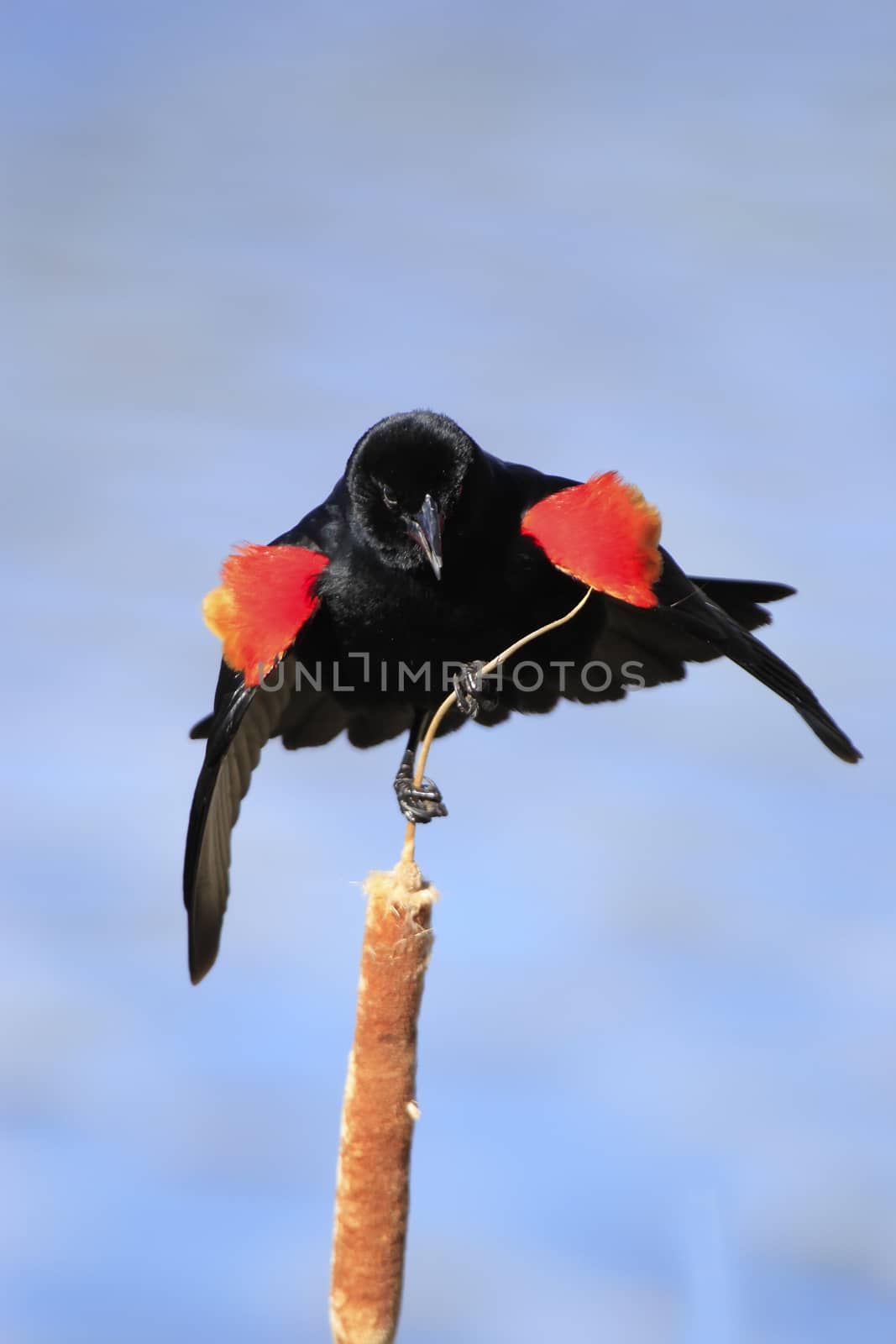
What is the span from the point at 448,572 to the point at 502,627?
8.4 inches

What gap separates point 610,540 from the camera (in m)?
3.66

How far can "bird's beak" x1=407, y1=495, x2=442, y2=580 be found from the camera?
360cm

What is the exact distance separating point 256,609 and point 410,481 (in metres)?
0.51

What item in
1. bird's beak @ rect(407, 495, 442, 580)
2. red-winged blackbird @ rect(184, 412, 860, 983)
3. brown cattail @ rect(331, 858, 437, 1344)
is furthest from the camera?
red-winged blackbird @ rect(184, 412, 860, 983)

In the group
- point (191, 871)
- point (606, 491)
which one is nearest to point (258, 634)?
point (191, 871)

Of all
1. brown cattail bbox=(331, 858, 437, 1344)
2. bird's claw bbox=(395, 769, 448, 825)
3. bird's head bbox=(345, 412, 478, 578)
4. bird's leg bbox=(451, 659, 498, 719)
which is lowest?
brown cattail bbox=(331, 858, 437, 1344)

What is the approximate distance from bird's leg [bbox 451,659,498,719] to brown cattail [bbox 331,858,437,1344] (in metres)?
0.93

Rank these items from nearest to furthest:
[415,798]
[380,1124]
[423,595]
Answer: [380,1124], [415,798], [423,595]

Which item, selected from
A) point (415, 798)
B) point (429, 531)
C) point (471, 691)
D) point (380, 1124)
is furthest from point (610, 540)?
point (380, 1124)

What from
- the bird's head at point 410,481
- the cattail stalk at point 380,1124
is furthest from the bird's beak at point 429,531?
the cattail stalk at point 380,1124

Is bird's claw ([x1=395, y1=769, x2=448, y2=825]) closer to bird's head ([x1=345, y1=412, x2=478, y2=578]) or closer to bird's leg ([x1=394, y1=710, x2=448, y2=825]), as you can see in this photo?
bird's leg ([x1=394, y1=710, x2=448, y2=825])

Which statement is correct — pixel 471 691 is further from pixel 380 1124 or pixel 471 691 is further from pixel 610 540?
pixel 380 1124

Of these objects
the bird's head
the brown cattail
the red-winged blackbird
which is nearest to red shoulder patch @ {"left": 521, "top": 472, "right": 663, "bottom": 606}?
the red-winged blackbird

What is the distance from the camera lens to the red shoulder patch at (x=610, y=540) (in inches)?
143
